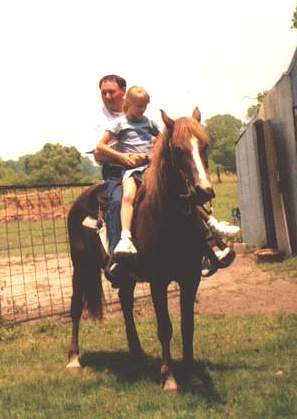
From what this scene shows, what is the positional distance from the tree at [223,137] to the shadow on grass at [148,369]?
390 feet

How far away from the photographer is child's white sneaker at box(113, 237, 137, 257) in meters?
5.11

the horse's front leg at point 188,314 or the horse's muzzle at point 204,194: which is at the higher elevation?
the horse's muzzle at point 204,194

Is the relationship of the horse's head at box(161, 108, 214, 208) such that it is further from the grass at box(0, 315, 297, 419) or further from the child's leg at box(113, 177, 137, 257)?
the grass at box(0, 315, 297, 419)

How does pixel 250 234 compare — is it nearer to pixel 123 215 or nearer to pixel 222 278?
pixel 222 278

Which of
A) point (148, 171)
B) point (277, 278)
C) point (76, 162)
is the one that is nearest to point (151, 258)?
point (148, 171)

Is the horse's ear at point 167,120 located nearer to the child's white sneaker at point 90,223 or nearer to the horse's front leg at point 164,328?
the horse's front leg at point 164,328

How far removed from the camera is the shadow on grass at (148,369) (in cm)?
527

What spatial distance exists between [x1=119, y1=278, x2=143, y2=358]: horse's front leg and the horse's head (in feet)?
6.81

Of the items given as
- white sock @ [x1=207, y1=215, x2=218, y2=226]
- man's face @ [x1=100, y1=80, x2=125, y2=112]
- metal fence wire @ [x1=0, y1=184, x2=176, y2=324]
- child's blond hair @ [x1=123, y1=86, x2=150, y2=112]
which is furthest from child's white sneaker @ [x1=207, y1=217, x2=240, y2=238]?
metal fence wire @ [x1=0, y1=184, x2=176, y2=324]

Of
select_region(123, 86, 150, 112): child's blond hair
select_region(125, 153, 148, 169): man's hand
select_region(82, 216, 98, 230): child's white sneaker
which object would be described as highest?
select_region(123, 86, 150, 112): child's blond hair

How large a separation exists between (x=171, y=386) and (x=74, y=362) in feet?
5.18

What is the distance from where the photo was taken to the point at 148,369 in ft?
19.8

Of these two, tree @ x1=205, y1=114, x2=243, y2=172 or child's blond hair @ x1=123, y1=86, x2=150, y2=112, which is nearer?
child's blond hair @ x1=123, y1=86, x2=150, y2=112

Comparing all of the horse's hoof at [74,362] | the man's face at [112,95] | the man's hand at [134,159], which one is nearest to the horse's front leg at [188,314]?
the man's hand at [134,159]
